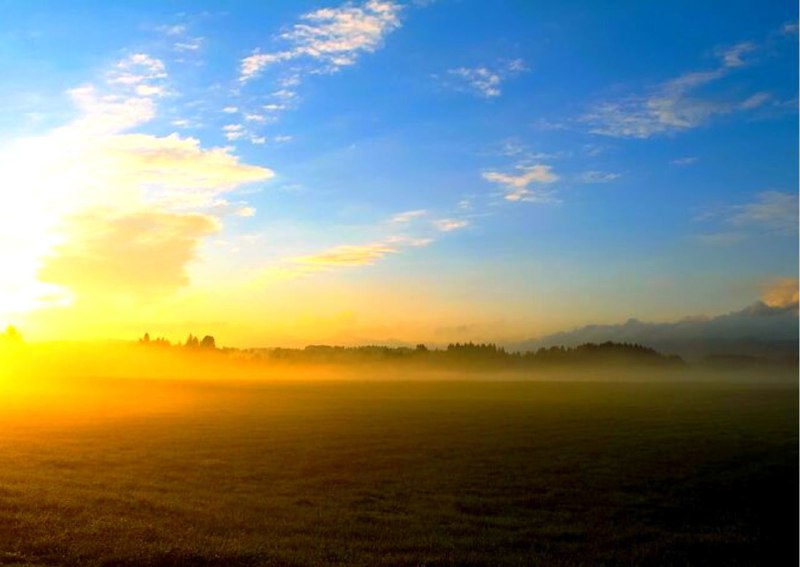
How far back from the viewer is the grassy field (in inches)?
942

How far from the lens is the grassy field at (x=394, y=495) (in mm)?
23922

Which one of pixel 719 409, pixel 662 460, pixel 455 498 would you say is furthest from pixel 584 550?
pixel 719 409

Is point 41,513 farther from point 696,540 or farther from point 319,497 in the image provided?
point 696,540

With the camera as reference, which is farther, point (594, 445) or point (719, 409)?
point (719, 409)

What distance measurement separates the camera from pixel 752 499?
3406 centimetres

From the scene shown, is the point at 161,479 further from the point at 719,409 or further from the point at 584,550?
the point at 719,409

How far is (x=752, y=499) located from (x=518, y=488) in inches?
430

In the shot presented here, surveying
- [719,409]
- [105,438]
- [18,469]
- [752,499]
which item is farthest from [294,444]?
[719,409]

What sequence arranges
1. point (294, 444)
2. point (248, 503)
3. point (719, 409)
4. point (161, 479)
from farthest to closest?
point (719, 409) < point (294, 444) < point (161, 479) < point (248, 503)

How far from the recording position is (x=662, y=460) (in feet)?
152

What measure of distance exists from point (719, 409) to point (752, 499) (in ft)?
214

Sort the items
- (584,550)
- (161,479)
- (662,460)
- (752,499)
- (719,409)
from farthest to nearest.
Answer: (719,409) → (662,460) → (161,479) → (752,499) → (584,550)

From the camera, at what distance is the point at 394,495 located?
33625 mm

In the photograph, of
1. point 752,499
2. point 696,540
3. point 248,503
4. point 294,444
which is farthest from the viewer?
point 294,444
